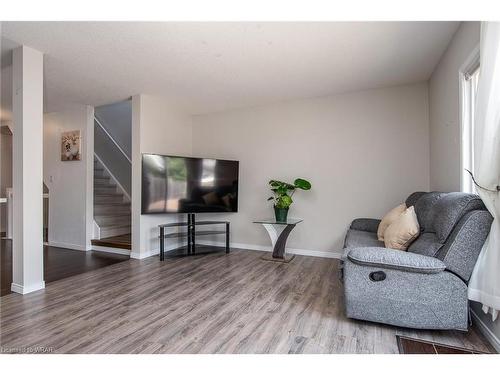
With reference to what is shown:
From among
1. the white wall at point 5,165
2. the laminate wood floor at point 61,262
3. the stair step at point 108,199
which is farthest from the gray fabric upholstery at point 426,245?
the white wall at point 5,165

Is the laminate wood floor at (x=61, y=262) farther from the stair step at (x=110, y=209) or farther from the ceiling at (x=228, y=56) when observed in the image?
the ceiling at (x=228, y=56)

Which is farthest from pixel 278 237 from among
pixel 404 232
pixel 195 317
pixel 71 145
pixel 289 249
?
pixel 71 145

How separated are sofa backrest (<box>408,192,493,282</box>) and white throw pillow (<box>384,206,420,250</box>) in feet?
0.31

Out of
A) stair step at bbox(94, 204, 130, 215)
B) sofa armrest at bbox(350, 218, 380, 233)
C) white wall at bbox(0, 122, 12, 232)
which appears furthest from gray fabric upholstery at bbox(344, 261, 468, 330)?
white wall at bbox(0, 122, 12, 232)

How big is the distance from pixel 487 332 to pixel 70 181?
5.33m

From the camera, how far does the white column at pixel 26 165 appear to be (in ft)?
7.85

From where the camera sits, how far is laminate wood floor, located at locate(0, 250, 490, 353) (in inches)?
64.5

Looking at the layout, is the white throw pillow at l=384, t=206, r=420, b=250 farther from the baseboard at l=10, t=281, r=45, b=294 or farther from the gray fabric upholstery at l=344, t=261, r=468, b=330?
the baseboard at l=10, t=281, r=45, b=294

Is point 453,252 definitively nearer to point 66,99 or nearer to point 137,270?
point 137,270

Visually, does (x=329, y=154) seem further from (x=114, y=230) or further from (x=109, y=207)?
(x=109, y=207)

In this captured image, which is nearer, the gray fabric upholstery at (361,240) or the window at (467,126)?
the window at (467,126)

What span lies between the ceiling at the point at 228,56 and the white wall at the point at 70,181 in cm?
66

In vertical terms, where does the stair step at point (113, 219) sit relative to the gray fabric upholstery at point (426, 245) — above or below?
below
